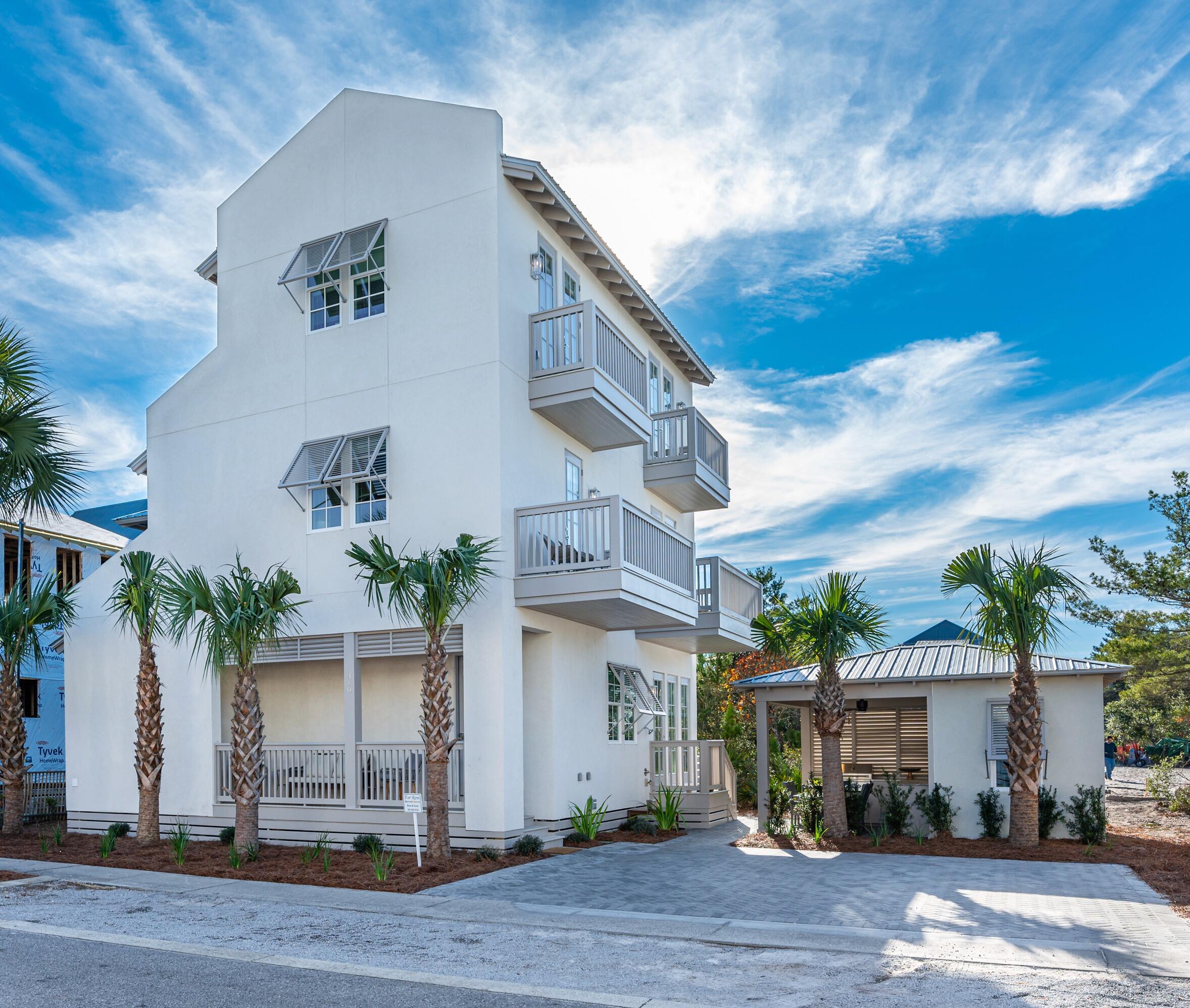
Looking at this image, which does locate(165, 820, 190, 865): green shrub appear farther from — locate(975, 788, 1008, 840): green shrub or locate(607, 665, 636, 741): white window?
locate(975, 788, 1008, 840): green shrub

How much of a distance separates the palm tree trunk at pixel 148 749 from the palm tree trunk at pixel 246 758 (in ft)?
6.98

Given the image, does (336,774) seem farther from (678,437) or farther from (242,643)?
(678,437)

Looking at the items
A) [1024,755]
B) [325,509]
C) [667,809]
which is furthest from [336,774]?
[1024,755]

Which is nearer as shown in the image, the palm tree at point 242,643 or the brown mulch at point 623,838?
the palm tree at point 242,643

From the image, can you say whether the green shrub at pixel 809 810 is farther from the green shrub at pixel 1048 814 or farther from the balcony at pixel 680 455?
the balcony at pixel 680 455

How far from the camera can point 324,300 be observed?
1800 centimetres

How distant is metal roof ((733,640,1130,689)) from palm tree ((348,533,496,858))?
19.8 ft

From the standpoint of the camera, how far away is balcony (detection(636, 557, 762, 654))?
2091 cm

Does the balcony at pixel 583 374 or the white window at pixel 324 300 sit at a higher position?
the white window at pixel 324 300

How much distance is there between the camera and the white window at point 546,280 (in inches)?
700

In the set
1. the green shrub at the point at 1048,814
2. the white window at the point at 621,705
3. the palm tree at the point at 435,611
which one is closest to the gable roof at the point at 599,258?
the palm tree at the point at 435,611

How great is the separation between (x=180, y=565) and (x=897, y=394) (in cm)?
1582

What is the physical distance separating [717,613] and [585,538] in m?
5.93

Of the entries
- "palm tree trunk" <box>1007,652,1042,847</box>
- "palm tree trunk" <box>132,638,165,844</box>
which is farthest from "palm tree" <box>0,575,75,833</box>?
"palm tree trunk" <box>1007,652,1042,847</box>
